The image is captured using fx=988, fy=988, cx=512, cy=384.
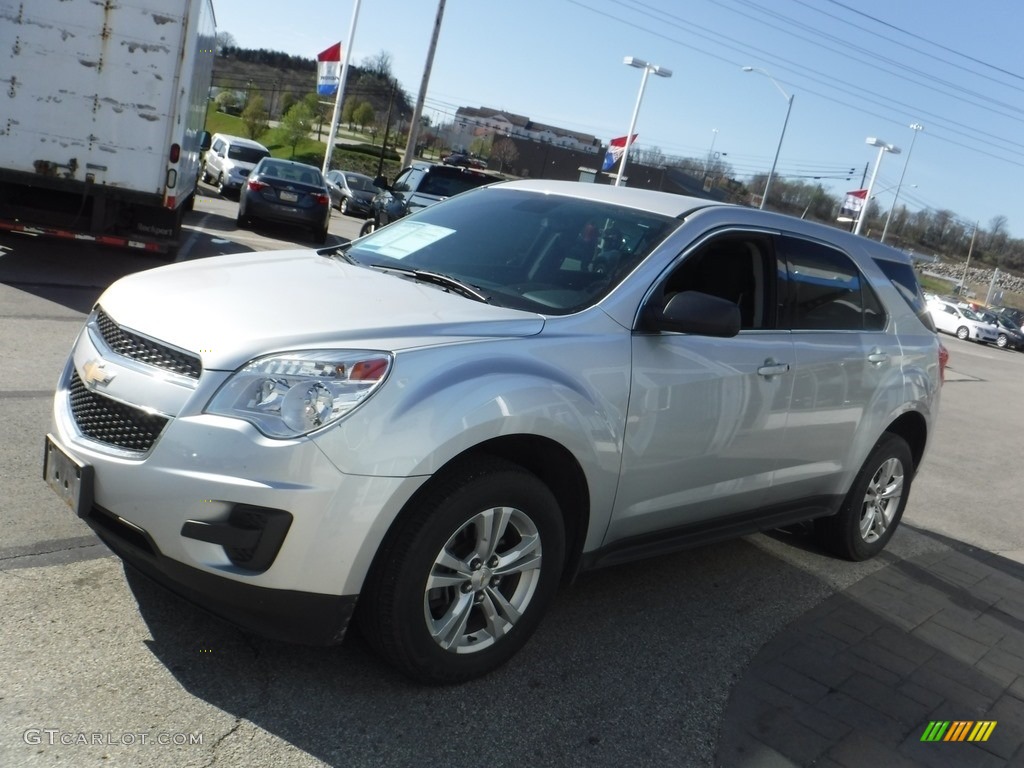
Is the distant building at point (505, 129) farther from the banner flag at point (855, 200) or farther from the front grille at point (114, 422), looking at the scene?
the front grille at point (114, 422)

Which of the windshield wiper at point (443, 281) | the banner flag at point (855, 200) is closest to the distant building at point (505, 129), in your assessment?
the banner flag at point (855, 200)

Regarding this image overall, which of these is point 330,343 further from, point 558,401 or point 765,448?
point 765,448

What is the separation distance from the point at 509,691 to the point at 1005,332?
4202 centimetres

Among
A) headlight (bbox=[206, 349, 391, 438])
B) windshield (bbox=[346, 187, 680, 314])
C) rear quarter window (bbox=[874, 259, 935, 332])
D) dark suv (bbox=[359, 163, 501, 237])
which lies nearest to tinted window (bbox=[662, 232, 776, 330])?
windshield (bbox=[346, 187, 680, 314])

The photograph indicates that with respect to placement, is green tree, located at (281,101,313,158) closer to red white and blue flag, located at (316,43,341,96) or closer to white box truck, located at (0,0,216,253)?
red white and blue flag, located at (316,43,341,96)

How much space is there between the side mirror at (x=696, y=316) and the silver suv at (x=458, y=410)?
0.01 meters

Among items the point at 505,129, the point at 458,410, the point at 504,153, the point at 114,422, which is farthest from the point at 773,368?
the point at 505,129

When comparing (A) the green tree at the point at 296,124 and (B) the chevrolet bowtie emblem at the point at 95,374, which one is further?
(A) the green tree at the point at 296,124

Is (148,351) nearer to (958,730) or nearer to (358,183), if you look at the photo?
(958,730)

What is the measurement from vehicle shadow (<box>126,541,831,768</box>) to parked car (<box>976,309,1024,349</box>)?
40395 millimetres

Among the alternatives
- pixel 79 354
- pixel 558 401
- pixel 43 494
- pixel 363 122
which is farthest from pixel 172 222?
pixel 363 122

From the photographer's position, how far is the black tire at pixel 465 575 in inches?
123

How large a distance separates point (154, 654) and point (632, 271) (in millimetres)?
2266

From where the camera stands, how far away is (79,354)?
3.54m
